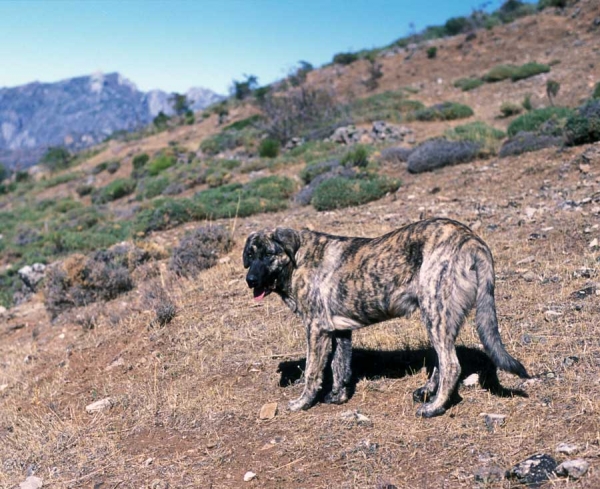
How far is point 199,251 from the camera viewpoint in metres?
10.5

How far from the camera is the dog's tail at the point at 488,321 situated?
429 cm

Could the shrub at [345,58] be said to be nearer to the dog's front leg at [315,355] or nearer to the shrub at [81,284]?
the shrub at [81,284]

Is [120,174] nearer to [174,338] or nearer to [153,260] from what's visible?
[153,260]

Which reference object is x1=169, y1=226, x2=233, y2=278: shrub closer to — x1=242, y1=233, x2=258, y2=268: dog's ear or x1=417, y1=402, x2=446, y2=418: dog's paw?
x1=242, y1=233, x2=258, y2=268: dog's ear

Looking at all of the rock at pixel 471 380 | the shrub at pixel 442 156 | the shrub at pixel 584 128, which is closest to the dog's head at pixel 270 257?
the rock at pixel 471 380

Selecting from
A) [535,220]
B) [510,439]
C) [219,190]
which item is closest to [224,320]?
[510,439]

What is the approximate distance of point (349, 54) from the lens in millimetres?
46625

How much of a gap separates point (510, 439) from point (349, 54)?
45.4 m

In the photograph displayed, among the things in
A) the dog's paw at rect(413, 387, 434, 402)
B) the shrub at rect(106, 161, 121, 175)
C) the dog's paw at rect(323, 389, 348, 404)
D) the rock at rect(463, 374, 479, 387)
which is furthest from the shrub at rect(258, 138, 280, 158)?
the dog's paw at rect(413, 387, 434, 402)

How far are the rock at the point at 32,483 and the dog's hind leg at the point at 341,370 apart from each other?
8.09 ft

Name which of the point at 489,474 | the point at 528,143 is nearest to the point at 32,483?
the point at 489,474

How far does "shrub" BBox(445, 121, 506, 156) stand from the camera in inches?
582

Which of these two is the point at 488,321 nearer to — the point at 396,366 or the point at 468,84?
the point at 396,366

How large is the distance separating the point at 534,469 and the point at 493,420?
74cm
